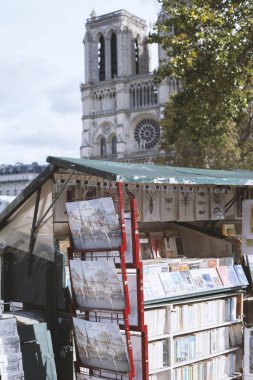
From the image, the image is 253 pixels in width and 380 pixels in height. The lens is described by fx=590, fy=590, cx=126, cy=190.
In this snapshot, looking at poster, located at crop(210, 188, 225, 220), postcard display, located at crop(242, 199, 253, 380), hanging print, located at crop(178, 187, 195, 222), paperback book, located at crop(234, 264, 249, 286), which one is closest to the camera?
postcard display, located at crop(242, 199, 253, 380)

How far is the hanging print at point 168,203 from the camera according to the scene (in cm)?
750

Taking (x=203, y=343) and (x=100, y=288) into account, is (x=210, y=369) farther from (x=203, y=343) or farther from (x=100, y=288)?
(x=100, y=288)

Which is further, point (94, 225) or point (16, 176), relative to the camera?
point (16, 176)

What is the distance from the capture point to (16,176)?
11706cm

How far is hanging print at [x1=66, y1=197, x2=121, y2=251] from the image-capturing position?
536 cm

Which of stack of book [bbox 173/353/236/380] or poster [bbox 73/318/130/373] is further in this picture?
stack of book [bbox 173/353/236/380]

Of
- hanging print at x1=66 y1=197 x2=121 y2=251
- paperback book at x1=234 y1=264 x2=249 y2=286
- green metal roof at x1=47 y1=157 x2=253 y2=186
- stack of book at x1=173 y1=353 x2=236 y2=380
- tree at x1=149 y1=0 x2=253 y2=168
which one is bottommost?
stack of book at x1=173 y1=353 x2=236 y2=380

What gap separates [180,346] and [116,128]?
6727 centimetres

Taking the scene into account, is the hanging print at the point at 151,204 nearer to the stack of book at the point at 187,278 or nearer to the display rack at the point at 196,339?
the stack of book at the point at 187,278

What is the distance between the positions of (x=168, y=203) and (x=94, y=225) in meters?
2.20

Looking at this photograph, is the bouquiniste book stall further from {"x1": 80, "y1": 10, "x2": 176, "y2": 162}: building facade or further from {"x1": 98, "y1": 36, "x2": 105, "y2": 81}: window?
{"x1": 98, "y1": 36, "x2": 105, "y2": 81}: window

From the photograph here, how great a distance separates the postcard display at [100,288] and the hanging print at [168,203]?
6.37ft

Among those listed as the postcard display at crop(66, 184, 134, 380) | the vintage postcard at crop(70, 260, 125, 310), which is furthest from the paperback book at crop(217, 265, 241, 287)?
the vintage postcard at crop(70, 260, 125, 310)

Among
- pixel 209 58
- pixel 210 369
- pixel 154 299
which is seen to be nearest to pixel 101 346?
pixel 154 299
